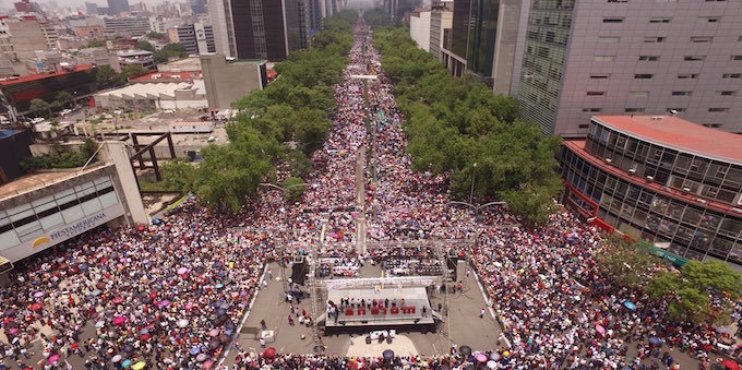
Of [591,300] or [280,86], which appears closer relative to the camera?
[591,300]

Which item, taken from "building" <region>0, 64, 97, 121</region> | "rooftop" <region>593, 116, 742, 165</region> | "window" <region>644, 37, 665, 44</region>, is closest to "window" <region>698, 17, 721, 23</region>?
"window" <region>644, 37, 665, 44</region>

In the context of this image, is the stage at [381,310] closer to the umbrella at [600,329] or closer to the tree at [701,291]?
the umbrella at [600,329]

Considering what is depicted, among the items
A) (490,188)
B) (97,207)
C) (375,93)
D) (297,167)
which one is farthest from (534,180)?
(375,93)

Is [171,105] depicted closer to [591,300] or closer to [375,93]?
[375,93]

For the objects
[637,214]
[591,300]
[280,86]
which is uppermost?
[280,86]

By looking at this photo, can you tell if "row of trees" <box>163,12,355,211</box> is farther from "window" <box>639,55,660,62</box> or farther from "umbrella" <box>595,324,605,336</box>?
"window" <box>639,55,660,62</box>

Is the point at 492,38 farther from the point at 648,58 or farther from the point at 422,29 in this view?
the point at 422,29

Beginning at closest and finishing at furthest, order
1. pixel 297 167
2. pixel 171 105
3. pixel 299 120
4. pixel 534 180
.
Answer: pixel 534 180
pixel 297 167
pixel 299 120
pixel 171 105
